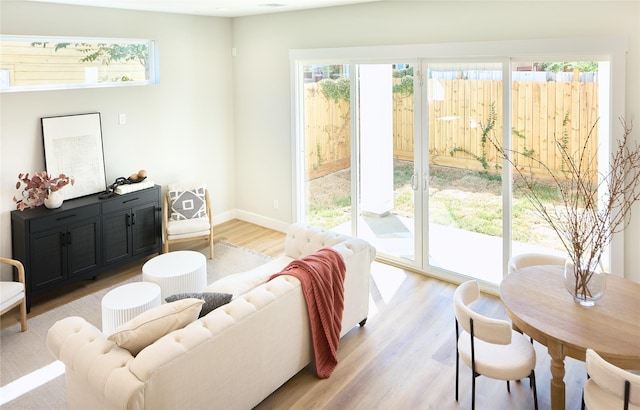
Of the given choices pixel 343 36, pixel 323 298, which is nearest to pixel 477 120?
pixel 343 36

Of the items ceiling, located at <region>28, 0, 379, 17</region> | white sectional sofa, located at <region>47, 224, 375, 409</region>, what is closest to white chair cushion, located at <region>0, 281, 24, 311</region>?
white sectional sofa, located at <region>47, 224, 375, 409</region>

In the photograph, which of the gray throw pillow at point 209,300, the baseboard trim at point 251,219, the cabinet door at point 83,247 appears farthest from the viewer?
the baseboard trim at point 251,219

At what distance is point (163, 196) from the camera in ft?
19.6

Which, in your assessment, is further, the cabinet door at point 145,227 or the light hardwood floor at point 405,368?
the cabinet door at point 145,227

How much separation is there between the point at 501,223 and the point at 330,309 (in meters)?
2.09

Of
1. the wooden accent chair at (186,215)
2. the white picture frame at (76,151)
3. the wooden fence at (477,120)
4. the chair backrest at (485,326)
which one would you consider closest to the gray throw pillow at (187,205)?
the wooden accent chair at (186,215)

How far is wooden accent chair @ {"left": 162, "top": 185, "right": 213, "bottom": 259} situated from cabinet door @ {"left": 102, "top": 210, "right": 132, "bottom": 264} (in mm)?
408

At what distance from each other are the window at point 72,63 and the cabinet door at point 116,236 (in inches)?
55.5

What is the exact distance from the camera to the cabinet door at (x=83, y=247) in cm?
492

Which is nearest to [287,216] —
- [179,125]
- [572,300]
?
[179,125]

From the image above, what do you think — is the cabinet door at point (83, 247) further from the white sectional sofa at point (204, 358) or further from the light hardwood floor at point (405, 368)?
the white sectional sofa at point (204, 358)

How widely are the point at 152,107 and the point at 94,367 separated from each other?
162 inches

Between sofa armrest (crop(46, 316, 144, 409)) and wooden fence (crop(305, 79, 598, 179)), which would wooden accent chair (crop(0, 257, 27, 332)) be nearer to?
sofa armrest (crop(46, 316, 144, 409))

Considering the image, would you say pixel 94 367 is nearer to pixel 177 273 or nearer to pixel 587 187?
pixel 177 273
